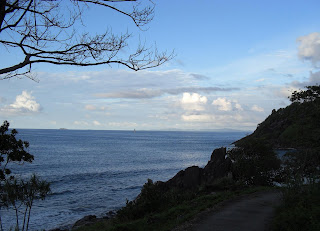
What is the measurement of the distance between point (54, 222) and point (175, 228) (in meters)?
14.0

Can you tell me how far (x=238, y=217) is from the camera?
35.6 feet

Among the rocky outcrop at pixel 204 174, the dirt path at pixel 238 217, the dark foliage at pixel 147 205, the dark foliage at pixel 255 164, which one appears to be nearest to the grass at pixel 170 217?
the dark foliage at pixel 147 205

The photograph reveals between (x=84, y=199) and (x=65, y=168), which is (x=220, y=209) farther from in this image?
(x=65, y=168)

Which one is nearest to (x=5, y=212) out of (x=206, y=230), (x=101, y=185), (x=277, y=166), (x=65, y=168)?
(x=101, y=185)

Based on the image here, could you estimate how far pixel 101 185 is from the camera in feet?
121

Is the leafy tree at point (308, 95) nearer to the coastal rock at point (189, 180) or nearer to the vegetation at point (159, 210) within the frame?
the vegetation at point (159, 210)

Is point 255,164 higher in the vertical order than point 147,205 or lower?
higher

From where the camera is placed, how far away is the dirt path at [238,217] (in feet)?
31.8

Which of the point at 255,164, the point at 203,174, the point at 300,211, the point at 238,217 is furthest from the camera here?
the point at 203,174

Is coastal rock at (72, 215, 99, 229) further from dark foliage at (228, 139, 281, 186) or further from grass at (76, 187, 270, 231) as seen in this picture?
dark foliage at (228, 139, 281, 186)

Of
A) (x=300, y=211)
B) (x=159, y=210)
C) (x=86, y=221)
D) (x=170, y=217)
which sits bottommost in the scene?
(x=86, y=221)

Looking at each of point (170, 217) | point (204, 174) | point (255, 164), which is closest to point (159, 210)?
point (170, 217)

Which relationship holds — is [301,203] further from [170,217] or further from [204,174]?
[204,174]

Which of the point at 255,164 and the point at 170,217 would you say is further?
the point at 255,164
